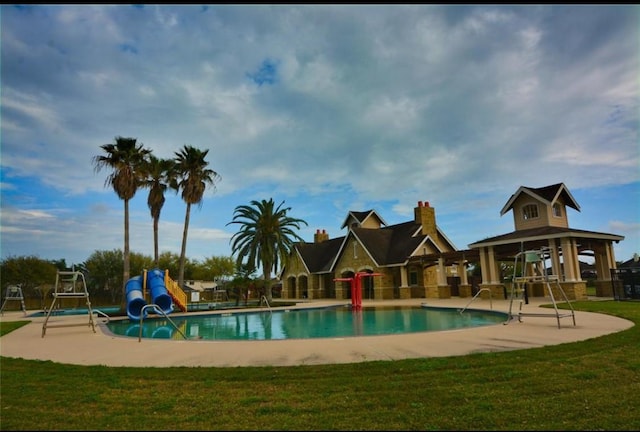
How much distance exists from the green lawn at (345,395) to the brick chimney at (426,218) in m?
28.5

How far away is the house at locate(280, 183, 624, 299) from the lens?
78.5 feet

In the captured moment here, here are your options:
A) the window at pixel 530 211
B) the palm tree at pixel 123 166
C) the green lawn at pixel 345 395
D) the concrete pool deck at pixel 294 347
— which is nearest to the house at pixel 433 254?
the window at pixel 530 211

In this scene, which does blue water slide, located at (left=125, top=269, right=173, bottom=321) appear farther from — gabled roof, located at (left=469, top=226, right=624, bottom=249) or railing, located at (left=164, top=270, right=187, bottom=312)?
gabled roof, located at (left=469, top=226, right=624, bottom=249)

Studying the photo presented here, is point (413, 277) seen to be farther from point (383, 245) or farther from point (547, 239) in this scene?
point (547, 239)

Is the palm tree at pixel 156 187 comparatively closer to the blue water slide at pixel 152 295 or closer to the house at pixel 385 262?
the blue water slide at pixel 152 295

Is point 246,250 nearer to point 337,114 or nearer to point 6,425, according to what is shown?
point 337,114

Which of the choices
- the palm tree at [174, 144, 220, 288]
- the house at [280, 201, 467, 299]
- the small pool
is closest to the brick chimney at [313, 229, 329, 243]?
the house at [280, 201, 467, 299]

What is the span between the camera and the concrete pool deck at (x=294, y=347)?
7168 millimetres

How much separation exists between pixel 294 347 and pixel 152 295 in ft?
45.5

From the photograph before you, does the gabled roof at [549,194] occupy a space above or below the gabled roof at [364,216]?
below

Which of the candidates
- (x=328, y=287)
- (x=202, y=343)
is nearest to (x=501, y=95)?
(x=202, y=343)

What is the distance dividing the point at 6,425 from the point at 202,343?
5.64 metres

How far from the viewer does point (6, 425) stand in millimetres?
3924

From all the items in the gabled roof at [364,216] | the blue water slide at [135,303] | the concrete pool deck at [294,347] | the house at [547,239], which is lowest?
the concrete pool deck at [294,347]
